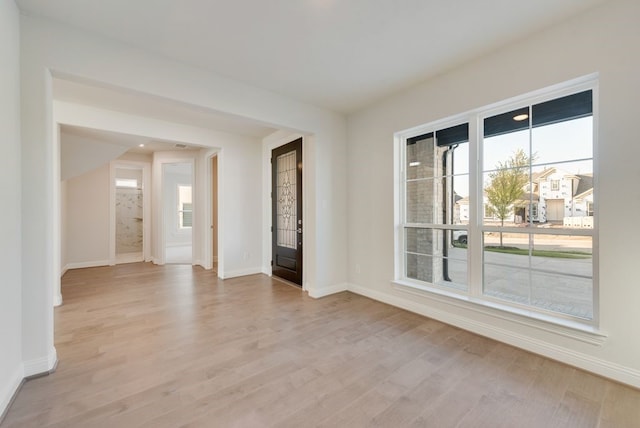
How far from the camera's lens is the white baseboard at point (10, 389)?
1660mm

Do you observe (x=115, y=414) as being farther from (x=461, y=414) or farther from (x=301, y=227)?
(x=301, y=227)

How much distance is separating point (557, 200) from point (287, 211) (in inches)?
143

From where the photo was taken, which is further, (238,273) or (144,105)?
(238,273)

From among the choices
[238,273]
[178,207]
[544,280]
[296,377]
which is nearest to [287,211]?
[238,273]

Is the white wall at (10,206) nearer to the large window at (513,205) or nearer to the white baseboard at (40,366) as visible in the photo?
the white baseboard at (40,366)

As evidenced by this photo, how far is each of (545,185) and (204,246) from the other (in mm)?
5758

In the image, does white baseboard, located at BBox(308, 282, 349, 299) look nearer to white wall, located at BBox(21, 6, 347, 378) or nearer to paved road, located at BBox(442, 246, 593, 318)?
paved road, located at BBox(442, 246, 593, 318)

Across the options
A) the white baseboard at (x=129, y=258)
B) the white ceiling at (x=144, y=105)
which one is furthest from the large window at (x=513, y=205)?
the white baseboard at (x=129, y=258)

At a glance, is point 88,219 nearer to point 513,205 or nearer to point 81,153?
point 81,153

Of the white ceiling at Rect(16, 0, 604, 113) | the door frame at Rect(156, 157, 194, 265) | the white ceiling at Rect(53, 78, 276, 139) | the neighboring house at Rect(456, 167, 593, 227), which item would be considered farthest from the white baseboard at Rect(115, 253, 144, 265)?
the neighboring house at Rect(456, 167, 593, 227)

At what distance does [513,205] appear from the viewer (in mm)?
2643

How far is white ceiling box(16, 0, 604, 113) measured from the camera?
79.6 inches

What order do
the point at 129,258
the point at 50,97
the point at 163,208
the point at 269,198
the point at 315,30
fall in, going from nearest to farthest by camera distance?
the point at 50,97 < the point at 315,30 < the point at 269,198 < the point at 163,208 < the point at 129,258

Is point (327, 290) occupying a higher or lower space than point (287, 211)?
lower
